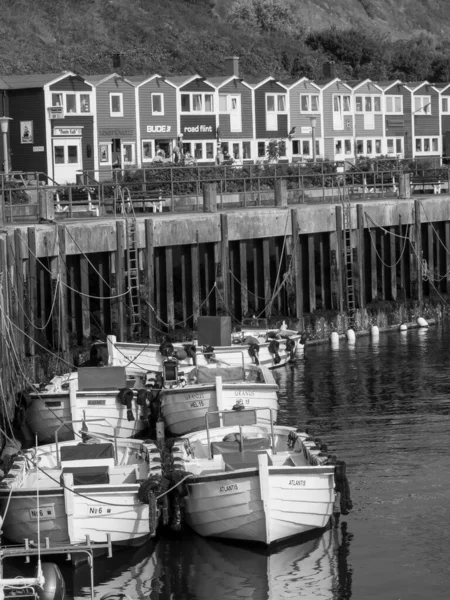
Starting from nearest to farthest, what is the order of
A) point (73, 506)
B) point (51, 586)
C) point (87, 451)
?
point (51, 586)
point (73, 506)
point (87, 451)

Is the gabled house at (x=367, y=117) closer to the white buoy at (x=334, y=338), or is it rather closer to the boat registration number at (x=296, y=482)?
the white buoy at (x=334, y=338)

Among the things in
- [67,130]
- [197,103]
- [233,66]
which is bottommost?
[67,130]

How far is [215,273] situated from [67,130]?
3351cm

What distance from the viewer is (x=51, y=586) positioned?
19.2 meters

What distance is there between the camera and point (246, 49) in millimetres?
114812

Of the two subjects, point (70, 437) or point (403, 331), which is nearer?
point (70, 437)

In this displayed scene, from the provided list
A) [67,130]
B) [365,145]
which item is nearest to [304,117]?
[365,145]

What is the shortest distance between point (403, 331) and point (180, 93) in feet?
126

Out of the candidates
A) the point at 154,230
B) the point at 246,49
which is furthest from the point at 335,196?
the point at 246,49

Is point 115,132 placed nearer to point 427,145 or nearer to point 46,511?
point 427,145

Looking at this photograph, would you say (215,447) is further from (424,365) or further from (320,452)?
(424,365)

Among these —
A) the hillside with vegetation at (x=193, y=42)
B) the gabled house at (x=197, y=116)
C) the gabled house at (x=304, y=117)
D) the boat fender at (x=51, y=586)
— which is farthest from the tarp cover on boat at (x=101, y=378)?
the hillside with vegetation at (x=193, y=42)

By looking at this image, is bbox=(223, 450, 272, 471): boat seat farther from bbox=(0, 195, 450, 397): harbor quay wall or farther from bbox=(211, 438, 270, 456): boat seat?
bbox=(0, 195, 450, 397): harbor quay wall

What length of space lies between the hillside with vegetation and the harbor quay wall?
49.6 m
